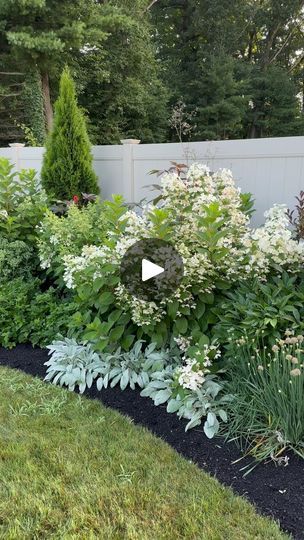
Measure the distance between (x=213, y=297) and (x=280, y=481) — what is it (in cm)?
105

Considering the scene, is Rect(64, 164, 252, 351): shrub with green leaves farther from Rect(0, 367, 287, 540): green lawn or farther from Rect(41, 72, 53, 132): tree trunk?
Rect(41, 72, 53, 132): tree trunk

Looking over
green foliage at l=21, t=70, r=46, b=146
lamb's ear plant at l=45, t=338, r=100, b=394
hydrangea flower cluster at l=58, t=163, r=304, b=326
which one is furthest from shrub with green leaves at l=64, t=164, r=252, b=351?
green foliage at l=21, t=70, r=46, b=146

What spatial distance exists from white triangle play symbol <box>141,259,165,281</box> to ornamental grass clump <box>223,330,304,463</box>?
1.94 feet

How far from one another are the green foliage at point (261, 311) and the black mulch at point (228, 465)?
1.62 feet

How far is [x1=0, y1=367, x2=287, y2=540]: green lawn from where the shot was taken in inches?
64.1

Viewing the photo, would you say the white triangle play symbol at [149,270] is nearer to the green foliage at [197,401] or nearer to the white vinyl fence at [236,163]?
the green foliage at [197,401]

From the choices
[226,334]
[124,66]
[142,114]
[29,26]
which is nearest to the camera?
[226,334]

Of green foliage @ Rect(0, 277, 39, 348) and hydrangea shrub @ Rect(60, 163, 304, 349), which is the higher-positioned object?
hydrangea shrub @ Rect(60, 163, 304, 349)

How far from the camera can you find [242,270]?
8.75 feet

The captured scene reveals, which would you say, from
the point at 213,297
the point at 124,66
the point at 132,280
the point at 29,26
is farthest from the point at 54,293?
the point at 124,66

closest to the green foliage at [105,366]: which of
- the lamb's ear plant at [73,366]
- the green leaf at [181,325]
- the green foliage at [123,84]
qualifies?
the lamb's ear plant at [73,366]

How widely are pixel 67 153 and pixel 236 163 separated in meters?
2.23

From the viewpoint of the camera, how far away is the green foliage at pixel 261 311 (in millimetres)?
2260

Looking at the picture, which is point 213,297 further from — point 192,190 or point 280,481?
point 280,481
